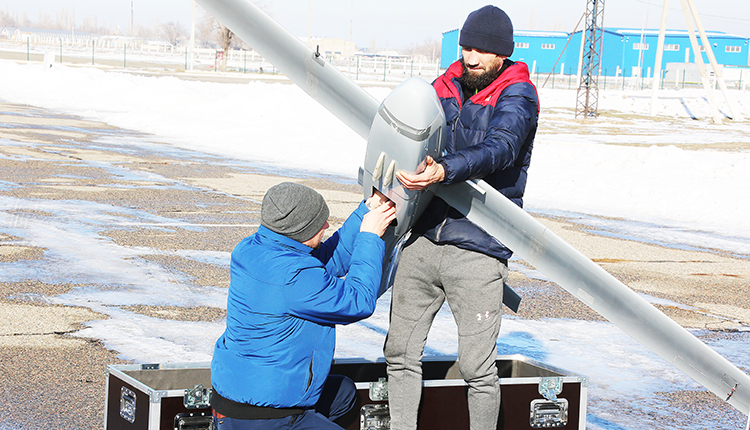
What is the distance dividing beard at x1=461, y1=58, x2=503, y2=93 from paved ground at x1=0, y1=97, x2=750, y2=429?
250 centimetres

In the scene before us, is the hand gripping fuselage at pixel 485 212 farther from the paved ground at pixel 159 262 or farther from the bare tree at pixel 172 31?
the bare tree at pixel 172 31

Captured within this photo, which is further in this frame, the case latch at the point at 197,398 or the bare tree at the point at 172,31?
the bare tree at the point at 172,31

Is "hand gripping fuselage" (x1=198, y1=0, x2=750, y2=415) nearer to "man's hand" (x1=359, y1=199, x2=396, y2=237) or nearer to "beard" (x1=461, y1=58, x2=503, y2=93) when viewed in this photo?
"man's hand" (x1=359, y1=199, x2=396, y2=237)

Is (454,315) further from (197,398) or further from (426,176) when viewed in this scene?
(197,398)

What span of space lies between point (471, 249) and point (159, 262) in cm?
502

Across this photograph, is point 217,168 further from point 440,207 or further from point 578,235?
point 440,207

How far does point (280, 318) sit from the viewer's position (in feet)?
8.81

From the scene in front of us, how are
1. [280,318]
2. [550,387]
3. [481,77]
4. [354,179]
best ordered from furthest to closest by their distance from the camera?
[354,179] → [550,387] → [481,77] → [280,318]

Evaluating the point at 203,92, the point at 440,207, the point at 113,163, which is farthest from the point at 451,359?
the point at 203,92

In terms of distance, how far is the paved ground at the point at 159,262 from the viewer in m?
4.41

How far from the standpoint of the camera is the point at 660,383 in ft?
16.4

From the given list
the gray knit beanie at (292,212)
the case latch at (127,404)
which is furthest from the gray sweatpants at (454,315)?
the case latch at (127,404)

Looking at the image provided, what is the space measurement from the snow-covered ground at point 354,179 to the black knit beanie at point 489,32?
228 centimetres

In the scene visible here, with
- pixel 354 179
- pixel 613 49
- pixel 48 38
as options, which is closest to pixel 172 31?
pixel 48 38
